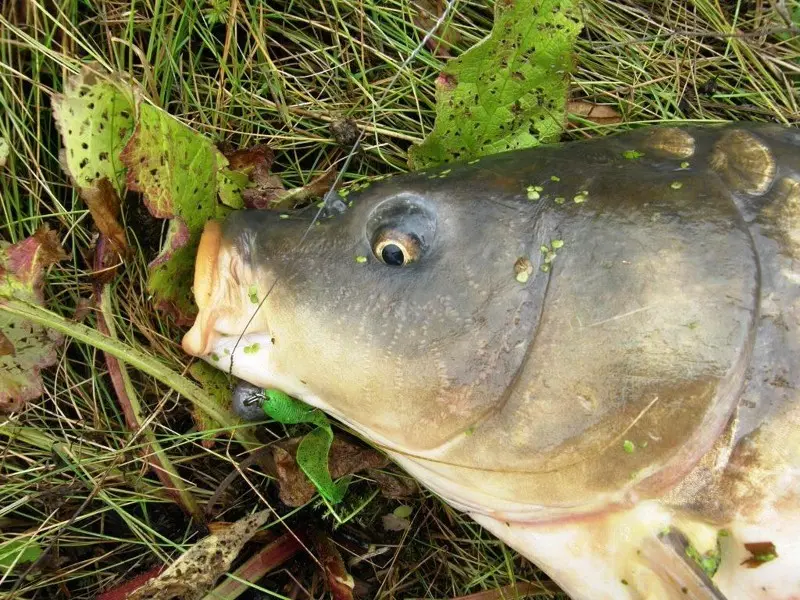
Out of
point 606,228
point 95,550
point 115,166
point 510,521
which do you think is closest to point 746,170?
point 606,228

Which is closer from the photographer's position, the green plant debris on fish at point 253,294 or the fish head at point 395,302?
the fish head at point 395,302

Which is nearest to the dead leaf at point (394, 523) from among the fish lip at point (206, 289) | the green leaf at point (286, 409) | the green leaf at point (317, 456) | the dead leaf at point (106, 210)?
the green leaf at point (317, 456)

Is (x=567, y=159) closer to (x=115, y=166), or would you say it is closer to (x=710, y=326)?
(x=710, y=326)

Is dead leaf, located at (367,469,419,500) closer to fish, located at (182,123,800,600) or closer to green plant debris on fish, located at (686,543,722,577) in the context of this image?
fish, located at (182,123,800,600)

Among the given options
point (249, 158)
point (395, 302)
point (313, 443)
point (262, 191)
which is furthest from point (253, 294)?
point (249, 158)

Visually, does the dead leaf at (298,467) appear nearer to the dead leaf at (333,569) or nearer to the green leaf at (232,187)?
the dead leaf at (333,569)

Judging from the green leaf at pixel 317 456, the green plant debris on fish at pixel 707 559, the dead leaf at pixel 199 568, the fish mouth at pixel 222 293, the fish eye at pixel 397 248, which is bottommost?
the dead leaf at pixel 199 568

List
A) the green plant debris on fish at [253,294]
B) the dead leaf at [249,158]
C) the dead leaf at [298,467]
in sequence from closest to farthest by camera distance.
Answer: the green plant debris on fish at [253,294], the dead leaf at [298,467], the dead leaf at [249,158]
